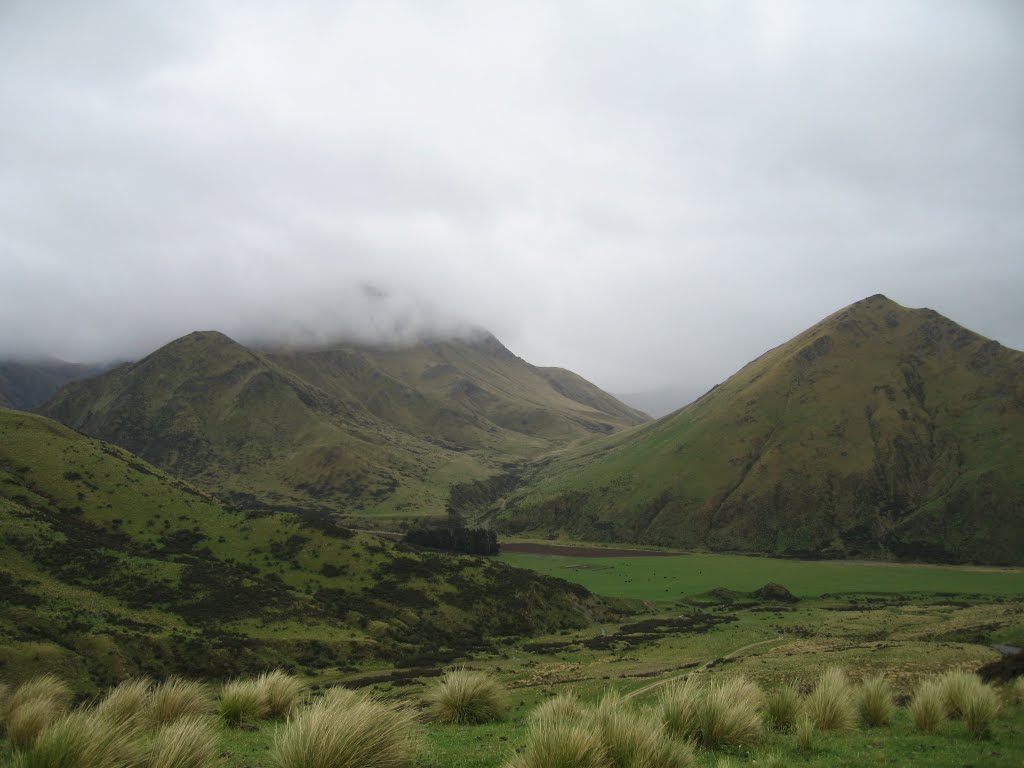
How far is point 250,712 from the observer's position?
1564cm

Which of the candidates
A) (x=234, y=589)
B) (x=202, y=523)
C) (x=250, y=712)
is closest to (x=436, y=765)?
(x=250, y=712)

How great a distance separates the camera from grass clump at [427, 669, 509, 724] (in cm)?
1717

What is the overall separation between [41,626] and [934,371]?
640 ft

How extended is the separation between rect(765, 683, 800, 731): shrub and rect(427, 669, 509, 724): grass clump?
772cm

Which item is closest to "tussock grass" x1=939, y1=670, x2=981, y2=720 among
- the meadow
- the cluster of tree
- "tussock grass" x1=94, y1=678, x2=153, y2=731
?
the meadow

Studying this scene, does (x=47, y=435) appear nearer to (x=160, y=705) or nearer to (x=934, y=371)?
(x=160, y=705)

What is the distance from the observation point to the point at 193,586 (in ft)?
168

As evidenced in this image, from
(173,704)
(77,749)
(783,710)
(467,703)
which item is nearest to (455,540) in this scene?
(467,703)

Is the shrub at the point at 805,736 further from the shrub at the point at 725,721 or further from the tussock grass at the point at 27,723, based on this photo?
the tussock grass at the point at 27,723

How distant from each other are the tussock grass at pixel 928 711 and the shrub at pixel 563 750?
9.54m

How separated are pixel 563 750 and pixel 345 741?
339cm

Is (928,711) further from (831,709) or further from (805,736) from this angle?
(805,736)

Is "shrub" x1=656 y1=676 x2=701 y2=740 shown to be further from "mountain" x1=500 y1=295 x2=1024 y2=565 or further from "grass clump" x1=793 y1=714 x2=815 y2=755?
"mountain" x1=500 y1=295 x2=1024 y2=565

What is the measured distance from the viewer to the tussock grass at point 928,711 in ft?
45.0
